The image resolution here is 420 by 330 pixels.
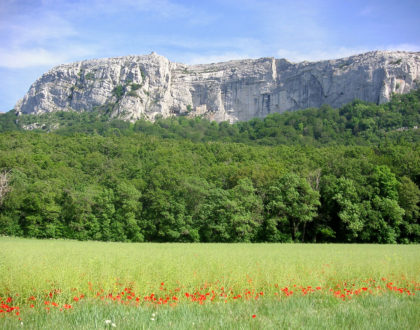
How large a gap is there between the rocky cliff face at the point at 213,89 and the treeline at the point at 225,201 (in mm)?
106078

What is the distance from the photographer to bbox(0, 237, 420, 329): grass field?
25.2ft

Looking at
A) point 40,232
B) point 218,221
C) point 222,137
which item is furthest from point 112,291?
point 222,137

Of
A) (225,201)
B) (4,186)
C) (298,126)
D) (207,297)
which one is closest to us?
(207,297)

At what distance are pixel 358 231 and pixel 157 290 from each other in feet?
135

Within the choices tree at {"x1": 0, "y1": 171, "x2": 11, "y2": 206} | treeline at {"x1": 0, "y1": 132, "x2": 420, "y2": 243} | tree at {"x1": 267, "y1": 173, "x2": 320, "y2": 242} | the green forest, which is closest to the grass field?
tree at {"x1": 267, "y1": 173, "x2": 320, "y2": 242}

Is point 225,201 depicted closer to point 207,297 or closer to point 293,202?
point 293,202

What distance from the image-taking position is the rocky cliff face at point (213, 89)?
6462 inches

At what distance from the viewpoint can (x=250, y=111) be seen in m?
189

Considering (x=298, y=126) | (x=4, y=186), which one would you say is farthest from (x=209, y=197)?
(x=298, y=126)

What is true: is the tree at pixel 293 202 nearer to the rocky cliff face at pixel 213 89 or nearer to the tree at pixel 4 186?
the tree at pixel 4 186

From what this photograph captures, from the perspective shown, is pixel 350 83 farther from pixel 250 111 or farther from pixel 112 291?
pixel 112 291

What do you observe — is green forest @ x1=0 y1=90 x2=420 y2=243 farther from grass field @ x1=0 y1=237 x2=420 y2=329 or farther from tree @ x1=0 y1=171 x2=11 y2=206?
grass field @ x1=0 y1=237 x2=420 y2=329

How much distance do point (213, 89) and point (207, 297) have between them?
19280cm

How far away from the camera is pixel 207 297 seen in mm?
10477
